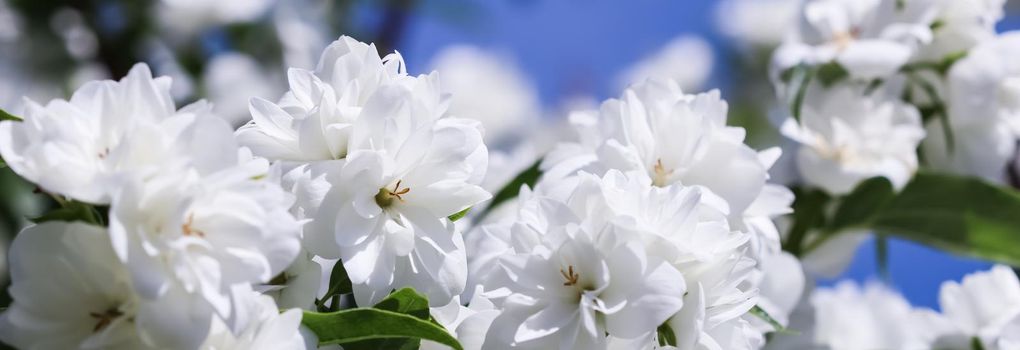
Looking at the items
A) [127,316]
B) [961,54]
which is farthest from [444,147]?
[961,54]

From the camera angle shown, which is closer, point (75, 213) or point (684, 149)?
point (75, 213)

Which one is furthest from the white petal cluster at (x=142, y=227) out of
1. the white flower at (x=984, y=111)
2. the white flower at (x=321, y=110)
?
the white flower at (x=984, y=111)

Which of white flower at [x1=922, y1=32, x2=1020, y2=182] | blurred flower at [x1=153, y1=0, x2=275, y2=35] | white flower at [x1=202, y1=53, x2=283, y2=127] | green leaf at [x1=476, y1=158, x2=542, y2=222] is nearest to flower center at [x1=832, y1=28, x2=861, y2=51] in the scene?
white flower at [x1=922, y1=32, x2=1020, y2=182]

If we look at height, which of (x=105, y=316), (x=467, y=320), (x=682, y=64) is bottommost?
(x=682, y=64)

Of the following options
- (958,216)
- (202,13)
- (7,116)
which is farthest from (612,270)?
(202,13)

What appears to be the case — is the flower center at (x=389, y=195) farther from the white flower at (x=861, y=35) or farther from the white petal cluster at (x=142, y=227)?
the white flower at (x=861, y=35)

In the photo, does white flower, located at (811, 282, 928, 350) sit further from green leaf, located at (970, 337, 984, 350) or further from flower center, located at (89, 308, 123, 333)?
flower center, located at (89, 308, 123, 333)

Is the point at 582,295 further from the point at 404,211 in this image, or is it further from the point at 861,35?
the point at 861,35
